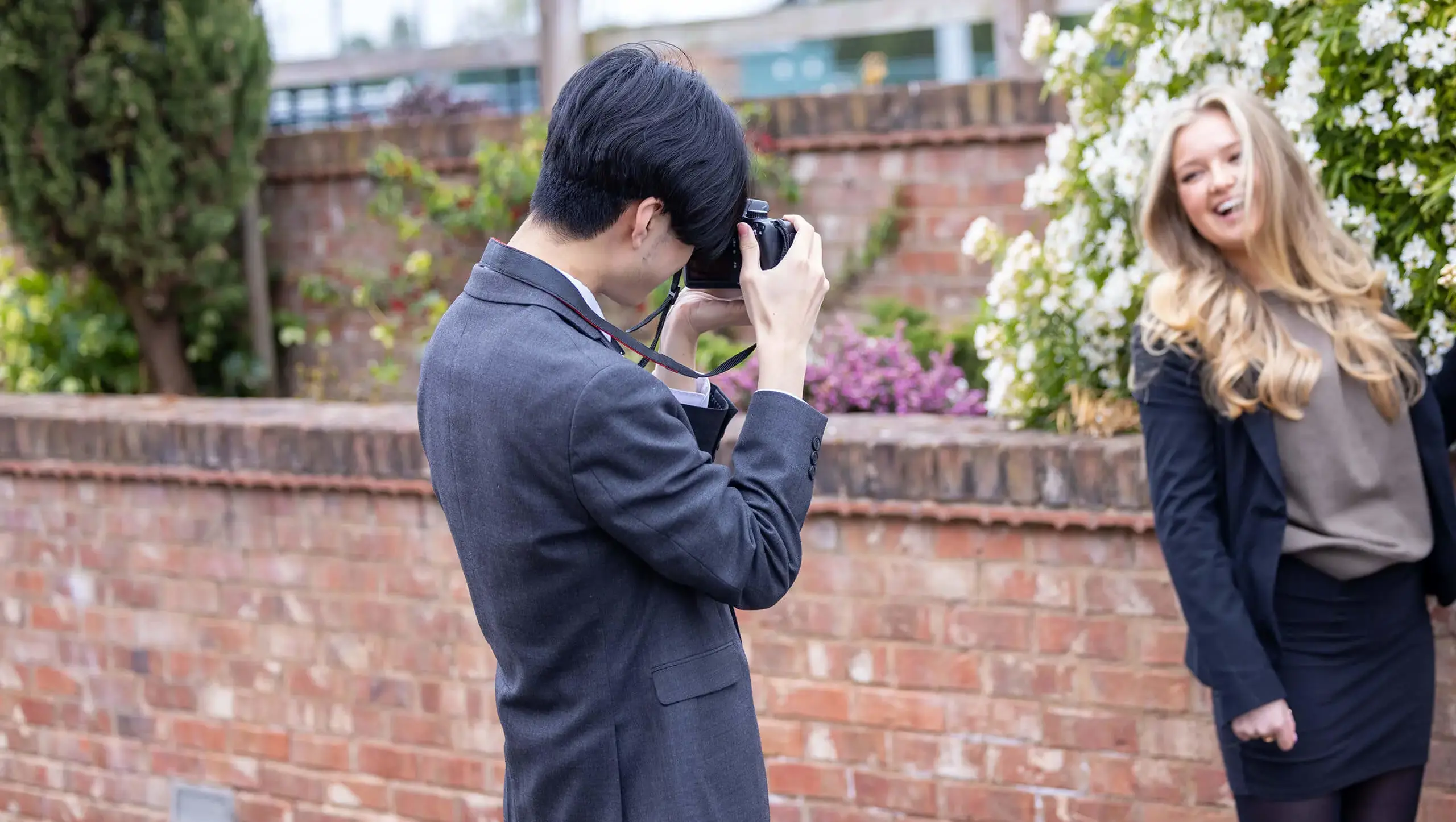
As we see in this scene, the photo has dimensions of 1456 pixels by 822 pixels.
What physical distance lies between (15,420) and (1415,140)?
3820 millimetres

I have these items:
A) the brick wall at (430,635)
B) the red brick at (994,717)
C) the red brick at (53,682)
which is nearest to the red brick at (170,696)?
the brick wall at (430,635)

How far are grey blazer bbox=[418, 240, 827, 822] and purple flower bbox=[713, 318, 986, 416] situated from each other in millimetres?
2200

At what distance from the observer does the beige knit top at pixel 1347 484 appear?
2.32m

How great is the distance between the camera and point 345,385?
5750mm

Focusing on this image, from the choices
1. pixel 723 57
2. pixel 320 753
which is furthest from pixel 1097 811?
pixel 723 57

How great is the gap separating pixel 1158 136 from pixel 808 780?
165 cm

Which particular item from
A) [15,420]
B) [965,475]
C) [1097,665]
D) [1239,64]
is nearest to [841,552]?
[965,475]

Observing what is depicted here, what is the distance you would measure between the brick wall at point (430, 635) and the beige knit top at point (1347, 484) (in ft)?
1.93

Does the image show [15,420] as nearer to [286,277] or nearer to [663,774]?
[286,277]

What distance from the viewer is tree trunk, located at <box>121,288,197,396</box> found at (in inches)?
215

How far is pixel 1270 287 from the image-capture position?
2477mm

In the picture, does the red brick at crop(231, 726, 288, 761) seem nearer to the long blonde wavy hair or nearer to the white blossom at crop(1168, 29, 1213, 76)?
the long blonde wavy hair

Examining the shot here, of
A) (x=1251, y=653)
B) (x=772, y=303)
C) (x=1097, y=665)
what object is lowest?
(x=1097, y=665)

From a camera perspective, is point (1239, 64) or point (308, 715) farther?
point (308, 715)
